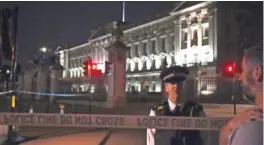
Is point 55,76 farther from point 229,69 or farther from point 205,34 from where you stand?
point 205,34

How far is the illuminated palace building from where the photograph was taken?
4025 centimetres

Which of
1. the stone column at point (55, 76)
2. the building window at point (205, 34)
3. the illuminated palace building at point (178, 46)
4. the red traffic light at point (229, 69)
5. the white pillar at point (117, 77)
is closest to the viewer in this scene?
the red traffic light at point (229, 69)

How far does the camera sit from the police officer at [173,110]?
6.97ft

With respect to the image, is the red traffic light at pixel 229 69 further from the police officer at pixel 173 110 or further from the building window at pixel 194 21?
the building window at pixel 194 21

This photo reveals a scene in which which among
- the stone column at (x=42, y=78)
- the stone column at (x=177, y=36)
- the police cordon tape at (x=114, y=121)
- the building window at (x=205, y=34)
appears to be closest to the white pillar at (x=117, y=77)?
the stone column at (x=42, y=78)

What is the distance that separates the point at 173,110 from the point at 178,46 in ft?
169

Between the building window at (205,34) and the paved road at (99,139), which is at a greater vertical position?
the building window at (205,34)

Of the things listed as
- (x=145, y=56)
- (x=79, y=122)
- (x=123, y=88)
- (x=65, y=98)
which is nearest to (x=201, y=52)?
(x=145, y=56)

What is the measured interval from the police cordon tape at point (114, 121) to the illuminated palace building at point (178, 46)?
29.8m

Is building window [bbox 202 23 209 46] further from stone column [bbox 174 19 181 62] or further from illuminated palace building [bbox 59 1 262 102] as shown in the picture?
stone column [bbox 174 19 181 62]

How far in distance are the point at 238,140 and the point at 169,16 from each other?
179ft

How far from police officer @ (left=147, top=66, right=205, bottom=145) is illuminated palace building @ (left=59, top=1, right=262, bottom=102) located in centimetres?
2950

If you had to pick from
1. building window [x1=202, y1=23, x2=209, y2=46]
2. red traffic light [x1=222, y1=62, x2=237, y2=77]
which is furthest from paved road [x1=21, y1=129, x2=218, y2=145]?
building window [x1=202, y1=23, x2=209, y2=46]

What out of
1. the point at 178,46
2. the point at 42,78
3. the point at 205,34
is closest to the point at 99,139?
the point at 42,78
